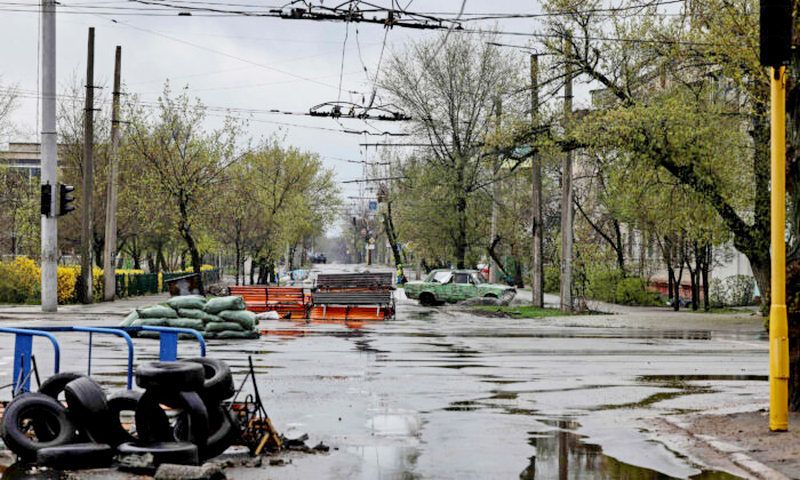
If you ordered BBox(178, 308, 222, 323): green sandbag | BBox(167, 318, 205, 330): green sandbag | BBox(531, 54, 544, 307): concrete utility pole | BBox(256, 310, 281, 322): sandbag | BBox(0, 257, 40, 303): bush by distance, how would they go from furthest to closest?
BBox(0, 257, 40, 303): bush, BBox(531, 54, 544, 307): concrete utility pole, BBox(256, 310, 281, 322): sandbag, BBox(178, 308, 222, 323): green sandbag, BBox(167, 318, 205, 330): green sandbag

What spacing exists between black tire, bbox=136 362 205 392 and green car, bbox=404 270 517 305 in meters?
32.7

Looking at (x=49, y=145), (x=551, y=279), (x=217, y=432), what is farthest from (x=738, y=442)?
(x=551, y=279)

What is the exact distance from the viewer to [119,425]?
957 centimetres

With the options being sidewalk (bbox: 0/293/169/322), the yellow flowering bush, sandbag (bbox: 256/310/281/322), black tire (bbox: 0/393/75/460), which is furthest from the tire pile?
the yellow flowering bush

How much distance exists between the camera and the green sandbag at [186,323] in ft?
78.0

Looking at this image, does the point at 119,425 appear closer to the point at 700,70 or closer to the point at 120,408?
the point at 120,408

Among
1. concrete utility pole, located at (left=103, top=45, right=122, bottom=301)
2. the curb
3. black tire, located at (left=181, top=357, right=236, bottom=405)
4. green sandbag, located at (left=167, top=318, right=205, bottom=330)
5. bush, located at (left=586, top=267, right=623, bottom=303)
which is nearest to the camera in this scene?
the curb

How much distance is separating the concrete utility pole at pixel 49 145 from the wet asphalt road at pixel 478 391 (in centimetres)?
1005

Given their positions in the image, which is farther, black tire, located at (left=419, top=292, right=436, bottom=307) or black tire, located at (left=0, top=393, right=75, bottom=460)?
black tire, located at (left=419, top=292, right=436, bottom=307)

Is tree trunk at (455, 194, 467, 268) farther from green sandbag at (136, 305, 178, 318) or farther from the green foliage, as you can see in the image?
green sandbag at (136, 305, 178, 318)

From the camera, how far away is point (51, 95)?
32.8 metres

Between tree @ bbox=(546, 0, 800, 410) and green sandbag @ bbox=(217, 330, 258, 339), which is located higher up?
tree @ bbox=(546, 0, 800, 410)

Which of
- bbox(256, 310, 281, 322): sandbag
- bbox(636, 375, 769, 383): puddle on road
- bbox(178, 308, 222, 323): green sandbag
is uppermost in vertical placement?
bbox(178, 308, 222, 323): green sandbag

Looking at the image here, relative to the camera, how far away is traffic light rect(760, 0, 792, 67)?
10.2m
